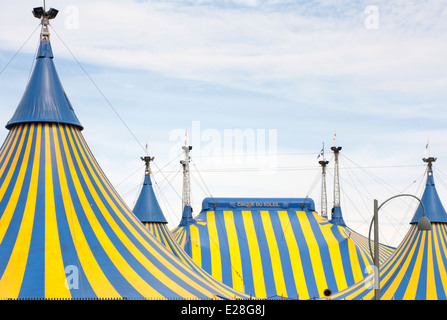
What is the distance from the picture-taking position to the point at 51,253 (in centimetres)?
1261

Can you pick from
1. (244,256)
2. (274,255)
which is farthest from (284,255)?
(244,256)

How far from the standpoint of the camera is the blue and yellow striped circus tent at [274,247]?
21953 mm

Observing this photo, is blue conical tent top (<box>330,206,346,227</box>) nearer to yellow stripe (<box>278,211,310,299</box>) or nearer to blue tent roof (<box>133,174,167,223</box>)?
yellow stripe (<box>278,211,310,299</box>)

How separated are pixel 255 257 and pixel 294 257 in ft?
4.15

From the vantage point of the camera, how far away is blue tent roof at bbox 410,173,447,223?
1836 cm

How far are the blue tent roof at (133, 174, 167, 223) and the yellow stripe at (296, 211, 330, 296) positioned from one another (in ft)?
16.1

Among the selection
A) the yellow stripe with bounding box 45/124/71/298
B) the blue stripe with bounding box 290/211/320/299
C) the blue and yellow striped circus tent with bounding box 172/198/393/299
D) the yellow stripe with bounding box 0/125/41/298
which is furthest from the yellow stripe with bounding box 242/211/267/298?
the yellow stripe with bounding box 0/125/41/298

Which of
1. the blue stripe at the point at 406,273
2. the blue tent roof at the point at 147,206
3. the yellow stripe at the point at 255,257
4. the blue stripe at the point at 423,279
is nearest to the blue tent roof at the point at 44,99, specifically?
the blue tent roof at the point at 147,206

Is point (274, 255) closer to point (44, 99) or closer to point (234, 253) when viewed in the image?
point (234, 253)

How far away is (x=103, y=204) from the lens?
1401 centimetres

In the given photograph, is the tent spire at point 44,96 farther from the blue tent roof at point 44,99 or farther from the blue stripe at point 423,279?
the blue stripe at point 423,279
